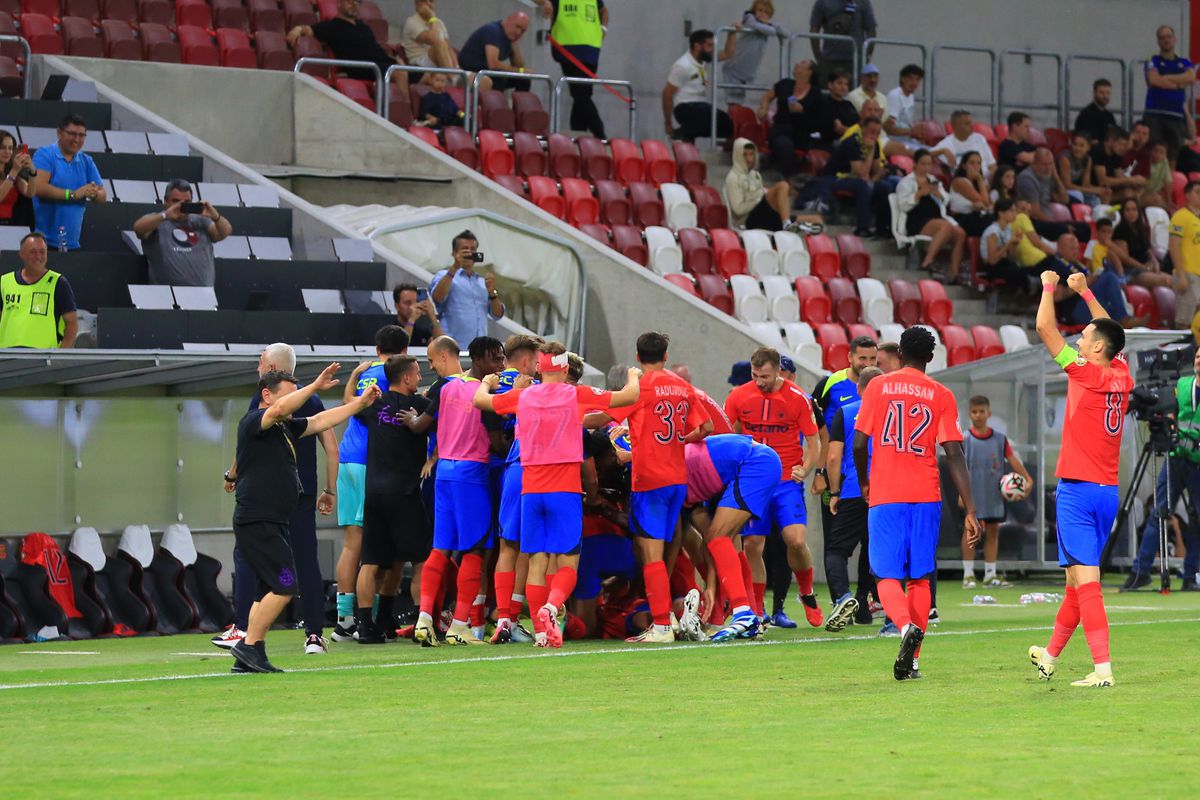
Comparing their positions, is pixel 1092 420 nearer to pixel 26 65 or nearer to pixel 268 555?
pixel 268 555

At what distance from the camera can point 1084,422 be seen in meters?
10.5

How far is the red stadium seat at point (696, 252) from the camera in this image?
77.3 ft

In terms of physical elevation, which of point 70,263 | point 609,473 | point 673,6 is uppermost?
point 673,6

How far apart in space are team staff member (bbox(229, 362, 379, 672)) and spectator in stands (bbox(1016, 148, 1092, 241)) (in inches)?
673

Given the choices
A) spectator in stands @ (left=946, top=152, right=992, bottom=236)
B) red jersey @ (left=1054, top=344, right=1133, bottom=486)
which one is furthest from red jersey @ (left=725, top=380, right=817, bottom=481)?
spectator in stands @ (left=946, top=152, right=992, bottom=236)

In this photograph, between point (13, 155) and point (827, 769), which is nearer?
point (827, 769)

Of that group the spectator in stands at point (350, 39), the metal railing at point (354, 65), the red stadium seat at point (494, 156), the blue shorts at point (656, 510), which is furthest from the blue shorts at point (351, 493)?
the spectator in stands at point (350, 39)

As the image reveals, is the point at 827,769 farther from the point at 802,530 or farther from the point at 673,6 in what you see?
the point at 673,6

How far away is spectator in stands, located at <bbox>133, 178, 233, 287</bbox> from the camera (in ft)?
56.6

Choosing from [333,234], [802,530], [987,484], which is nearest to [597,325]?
[333,234]

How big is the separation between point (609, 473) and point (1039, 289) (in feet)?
42.8

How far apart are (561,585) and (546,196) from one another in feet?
36.0

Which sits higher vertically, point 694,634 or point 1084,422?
point 1084,422

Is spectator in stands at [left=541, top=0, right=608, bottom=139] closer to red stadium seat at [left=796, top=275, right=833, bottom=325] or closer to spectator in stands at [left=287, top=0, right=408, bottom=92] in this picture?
spectator in stands at [left=287, top=0, right=408, bottom=92]
